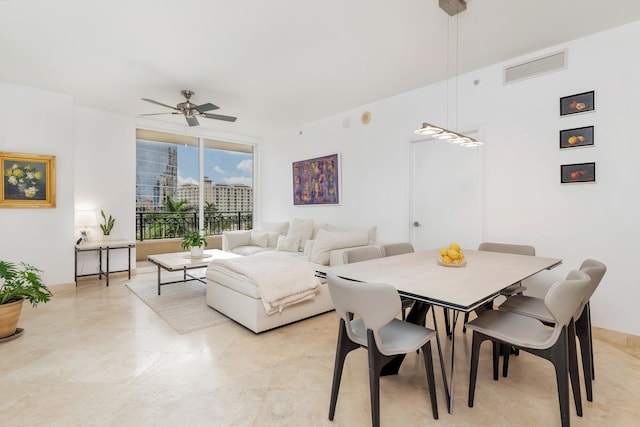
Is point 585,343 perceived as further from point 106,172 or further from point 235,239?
point 106,172

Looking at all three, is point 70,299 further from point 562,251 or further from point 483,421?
point 562,251

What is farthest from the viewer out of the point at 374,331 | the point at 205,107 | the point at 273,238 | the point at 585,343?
the point at 273,238

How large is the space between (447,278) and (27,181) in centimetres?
516

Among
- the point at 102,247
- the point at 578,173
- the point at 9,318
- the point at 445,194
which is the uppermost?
the point at 578,173

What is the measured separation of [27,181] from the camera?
13.4ft

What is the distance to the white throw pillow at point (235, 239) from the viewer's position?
5.52 m

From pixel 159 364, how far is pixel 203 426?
2.86ft

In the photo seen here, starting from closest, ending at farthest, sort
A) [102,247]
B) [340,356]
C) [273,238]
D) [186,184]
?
[340,356] → [102,247] → [273,238] → [186,184]

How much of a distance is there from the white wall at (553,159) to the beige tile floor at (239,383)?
83 centimetres

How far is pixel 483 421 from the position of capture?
1.74 m

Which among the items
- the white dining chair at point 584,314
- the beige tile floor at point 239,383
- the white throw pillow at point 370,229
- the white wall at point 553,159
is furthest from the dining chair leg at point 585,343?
the white throw pillow at point 370,229

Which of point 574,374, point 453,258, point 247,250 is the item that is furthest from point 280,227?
point 574,374

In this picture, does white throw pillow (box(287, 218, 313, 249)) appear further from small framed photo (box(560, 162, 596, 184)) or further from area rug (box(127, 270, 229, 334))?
small framed photo (box(560, 162, 596, 184))

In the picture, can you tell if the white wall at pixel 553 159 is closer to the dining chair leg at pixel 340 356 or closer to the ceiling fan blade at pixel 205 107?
the ceiling fan blade at pixel 205 107
